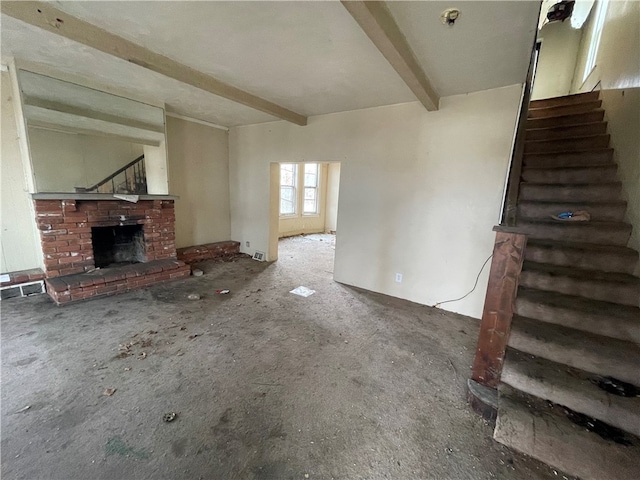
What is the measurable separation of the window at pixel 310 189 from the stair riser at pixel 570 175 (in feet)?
18.8

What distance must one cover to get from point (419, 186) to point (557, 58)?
483 cm

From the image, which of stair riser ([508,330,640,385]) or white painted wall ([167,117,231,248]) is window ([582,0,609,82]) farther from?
white painted wall ([167,117,231,248])

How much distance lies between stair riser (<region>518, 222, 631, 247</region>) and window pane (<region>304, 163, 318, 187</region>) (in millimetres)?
6090

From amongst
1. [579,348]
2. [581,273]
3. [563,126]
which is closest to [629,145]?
[563,126]

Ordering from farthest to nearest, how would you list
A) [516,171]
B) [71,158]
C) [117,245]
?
[117,245]
[71,158]
[516,171]

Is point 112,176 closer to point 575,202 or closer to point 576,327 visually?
point 576,327

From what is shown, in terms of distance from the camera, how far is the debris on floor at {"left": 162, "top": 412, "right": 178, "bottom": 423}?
1532 millimetres

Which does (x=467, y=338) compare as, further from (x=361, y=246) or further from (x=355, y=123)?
(x=355, y=123)

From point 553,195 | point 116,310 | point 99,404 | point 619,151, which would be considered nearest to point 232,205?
point 116,310

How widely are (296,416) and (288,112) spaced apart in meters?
3.57

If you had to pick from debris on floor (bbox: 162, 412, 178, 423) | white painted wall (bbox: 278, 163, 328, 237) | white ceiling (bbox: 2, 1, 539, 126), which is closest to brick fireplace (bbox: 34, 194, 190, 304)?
white ceiling (bbox: 2, 1, 539, 126)

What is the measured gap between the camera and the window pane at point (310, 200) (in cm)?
793

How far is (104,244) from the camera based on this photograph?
12.3 ft

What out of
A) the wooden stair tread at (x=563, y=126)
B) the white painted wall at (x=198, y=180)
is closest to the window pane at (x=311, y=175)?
the white painted wall at (x=198, y=180)
